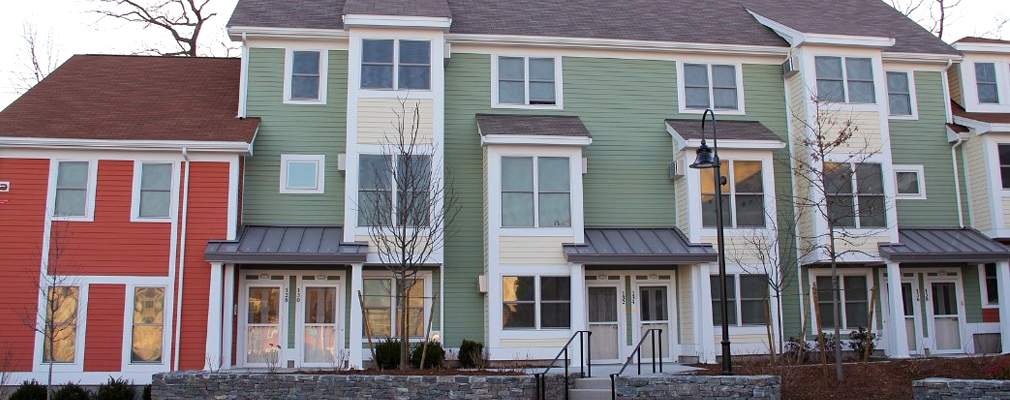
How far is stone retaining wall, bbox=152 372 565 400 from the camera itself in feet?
48.6

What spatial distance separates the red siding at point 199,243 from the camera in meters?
18.5

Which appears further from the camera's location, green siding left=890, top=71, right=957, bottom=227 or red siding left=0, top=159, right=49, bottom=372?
green siding left=890, top=71, right=957, bottom=227

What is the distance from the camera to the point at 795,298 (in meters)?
21.2

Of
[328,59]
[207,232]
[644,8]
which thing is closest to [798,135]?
[644,8]

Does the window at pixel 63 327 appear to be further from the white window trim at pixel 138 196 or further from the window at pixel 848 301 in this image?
the window at pixel 848 301

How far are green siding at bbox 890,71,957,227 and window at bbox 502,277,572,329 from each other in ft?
29.3

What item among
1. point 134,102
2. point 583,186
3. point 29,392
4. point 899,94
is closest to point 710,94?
point 583,186

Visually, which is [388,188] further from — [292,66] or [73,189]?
[73,189]

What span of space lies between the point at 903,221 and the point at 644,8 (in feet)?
27.8

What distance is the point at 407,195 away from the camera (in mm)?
18844

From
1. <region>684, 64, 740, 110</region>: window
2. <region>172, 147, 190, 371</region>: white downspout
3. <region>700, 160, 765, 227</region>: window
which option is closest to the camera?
<region>172, 147, 190, 371</region>: white downspout

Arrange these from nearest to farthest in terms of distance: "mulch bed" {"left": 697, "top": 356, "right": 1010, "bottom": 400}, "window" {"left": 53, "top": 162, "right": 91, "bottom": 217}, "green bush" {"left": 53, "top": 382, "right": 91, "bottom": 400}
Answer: "mulch bed" {"left": 697, "top": 356, "right": 1010, "bottom": 400} < "green bush" {"left": 53, "top": 382, "right": 91, "bottom": 400} < "window" {"left": 53, "top": 162, "right": 91, "bottom": 217}

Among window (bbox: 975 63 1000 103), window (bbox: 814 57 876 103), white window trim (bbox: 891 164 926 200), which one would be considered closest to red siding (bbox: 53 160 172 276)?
window (bbox: 814 57 876 103)

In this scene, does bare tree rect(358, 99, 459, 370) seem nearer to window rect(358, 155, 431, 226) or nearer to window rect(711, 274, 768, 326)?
window rect(358, 155, 431, 226)
